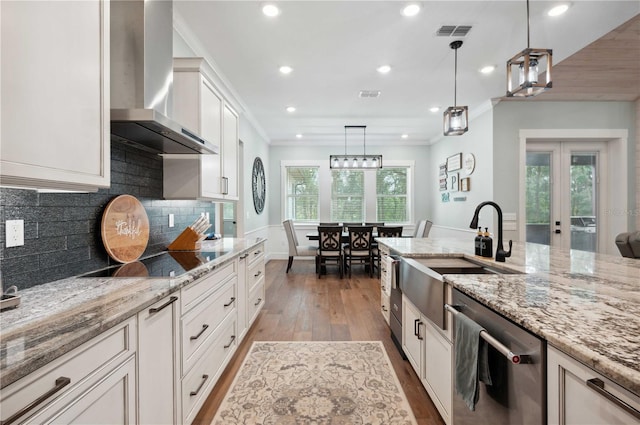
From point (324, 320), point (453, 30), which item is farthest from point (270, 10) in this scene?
point (324, 320)

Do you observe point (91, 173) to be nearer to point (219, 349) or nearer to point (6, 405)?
point (6, 405)

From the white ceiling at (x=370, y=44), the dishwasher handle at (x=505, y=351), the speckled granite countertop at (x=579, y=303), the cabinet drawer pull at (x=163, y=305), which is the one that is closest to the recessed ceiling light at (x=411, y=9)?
the white ceiling at (x=370, y=44)

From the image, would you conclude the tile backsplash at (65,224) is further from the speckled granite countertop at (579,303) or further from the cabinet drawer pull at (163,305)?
the speckled granite countertop at (579,303)

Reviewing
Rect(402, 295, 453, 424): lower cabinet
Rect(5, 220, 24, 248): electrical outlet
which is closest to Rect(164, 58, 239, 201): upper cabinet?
Rect(5, 220, 24, 248): electrical outlet

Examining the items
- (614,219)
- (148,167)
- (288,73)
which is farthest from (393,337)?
(614,219)

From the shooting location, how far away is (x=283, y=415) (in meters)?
1.78

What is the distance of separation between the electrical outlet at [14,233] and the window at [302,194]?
6.07 meters

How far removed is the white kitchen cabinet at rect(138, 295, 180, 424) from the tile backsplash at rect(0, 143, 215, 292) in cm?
58

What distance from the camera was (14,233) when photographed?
123 cm

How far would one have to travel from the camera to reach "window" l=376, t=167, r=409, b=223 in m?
7.30

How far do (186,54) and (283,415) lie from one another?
3069 millimetres

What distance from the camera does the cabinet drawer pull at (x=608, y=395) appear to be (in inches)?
23.6

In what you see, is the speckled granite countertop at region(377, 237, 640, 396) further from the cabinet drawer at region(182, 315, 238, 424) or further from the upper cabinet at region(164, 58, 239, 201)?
the upper cabinet at region(164, 58, 239, 201)

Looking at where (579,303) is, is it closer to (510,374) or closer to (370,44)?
(510,374)
